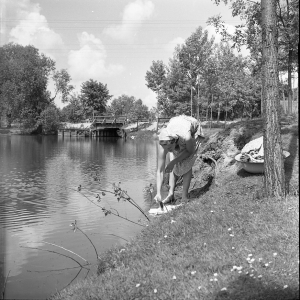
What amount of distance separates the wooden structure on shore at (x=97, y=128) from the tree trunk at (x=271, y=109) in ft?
164

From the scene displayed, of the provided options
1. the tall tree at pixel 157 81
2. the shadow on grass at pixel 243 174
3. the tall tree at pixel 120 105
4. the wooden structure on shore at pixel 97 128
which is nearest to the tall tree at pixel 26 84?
the wooden structure on shore at pixel 97 128

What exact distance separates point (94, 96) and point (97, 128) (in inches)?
201

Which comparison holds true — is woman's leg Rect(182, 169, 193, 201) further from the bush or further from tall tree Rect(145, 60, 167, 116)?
the bush

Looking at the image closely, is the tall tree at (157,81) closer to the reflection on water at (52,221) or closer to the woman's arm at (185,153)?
the reflection on water at (52,221)

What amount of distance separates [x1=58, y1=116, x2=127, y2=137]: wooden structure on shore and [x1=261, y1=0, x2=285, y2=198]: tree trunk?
164 feet

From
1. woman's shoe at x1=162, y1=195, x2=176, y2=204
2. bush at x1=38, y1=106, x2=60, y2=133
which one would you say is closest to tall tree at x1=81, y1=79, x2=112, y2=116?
bush at x1=38, y1=106, x2=60, y2=133

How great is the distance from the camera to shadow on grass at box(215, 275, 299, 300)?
10.7ft

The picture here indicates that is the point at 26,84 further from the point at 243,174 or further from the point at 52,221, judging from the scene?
the point at 243,174

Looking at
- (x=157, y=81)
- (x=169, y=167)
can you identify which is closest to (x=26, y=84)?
(x=157, y=81)

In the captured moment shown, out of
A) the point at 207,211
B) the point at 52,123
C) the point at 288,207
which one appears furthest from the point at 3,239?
the point at 52,123

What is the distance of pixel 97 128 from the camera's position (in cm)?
6444

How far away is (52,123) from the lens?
6806 centimetres

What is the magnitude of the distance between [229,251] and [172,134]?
9.94 feet

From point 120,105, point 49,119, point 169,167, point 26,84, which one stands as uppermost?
point 26,84
